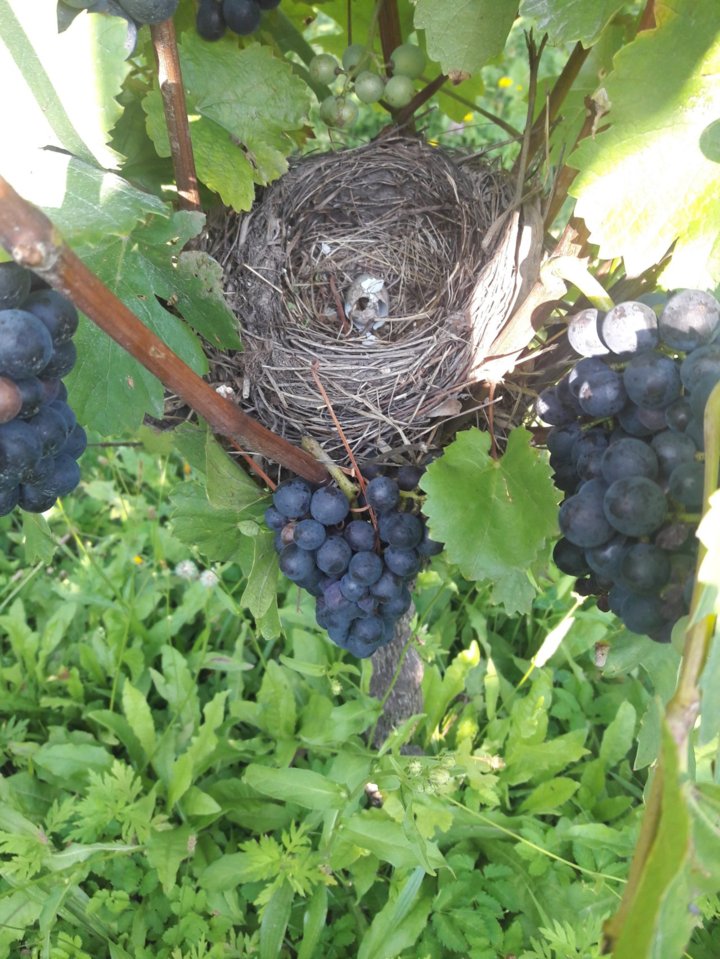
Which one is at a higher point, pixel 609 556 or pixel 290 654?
pixel 609 556

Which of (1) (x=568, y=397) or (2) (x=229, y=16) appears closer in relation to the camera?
(1) (x=568, y=397)

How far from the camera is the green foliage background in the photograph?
29.1 inches

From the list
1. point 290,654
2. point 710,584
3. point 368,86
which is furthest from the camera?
point 290,654

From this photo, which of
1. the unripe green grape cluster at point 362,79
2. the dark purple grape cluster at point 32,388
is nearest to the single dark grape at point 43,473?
the dark purple grape cluster at point 32,388

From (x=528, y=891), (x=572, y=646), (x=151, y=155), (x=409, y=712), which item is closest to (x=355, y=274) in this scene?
(x=151, y=155)

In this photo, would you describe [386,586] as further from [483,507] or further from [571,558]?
[571,558]

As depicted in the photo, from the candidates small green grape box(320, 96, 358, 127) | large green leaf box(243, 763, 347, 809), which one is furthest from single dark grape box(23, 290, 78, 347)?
large green leaf box(243, 763, 347, 809)

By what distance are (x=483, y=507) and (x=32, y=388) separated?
47 cm

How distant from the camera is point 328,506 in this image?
90 cm

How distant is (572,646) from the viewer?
1.82 m

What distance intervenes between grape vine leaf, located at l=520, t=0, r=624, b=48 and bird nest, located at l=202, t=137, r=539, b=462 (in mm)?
214

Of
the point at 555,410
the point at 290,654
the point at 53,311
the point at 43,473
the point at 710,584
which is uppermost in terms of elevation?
the point at 53,311

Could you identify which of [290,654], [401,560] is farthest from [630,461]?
[290,654]

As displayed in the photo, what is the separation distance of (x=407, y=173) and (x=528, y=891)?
1244 millimetres
